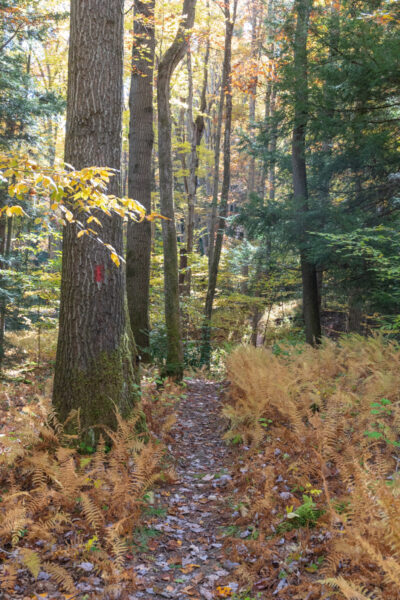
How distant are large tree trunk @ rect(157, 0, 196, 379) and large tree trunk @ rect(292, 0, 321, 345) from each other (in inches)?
116

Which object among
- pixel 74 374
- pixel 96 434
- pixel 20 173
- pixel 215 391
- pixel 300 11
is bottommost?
pixel 215 391

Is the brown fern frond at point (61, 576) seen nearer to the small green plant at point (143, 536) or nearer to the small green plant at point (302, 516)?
the small green plant at point (143, 536)

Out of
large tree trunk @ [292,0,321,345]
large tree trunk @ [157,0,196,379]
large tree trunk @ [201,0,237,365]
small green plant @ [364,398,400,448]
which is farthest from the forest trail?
large tree trunk @ [201,0,237,365]

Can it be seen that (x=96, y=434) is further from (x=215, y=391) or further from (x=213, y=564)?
(x=215, y=391)

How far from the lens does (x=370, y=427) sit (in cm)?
437

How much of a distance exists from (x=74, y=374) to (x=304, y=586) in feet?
9.43

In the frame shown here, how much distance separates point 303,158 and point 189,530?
10823 mm

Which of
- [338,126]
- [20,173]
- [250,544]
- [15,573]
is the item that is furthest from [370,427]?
[338,126]

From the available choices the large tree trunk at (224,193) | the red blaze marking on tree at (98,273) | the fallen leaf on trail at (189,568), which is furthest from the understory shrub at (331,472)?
the large tree trunk at (224,193)

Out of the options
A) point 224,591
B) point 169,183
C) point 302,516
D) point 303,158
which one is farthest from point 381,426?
point 303,158

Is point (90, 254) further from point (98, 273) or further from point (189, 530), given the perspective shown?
point (189, 530)

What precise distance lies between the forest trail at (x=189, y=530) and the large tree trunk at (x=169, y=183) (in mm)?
2795

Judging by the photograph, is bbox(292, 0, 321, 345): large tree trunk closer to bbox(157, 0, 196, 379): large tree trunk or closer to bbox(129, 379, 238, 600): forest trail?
bbox(157, 0, 196, 379): large tree trunk

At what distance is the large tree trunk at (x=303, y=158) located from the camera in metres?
9.42
